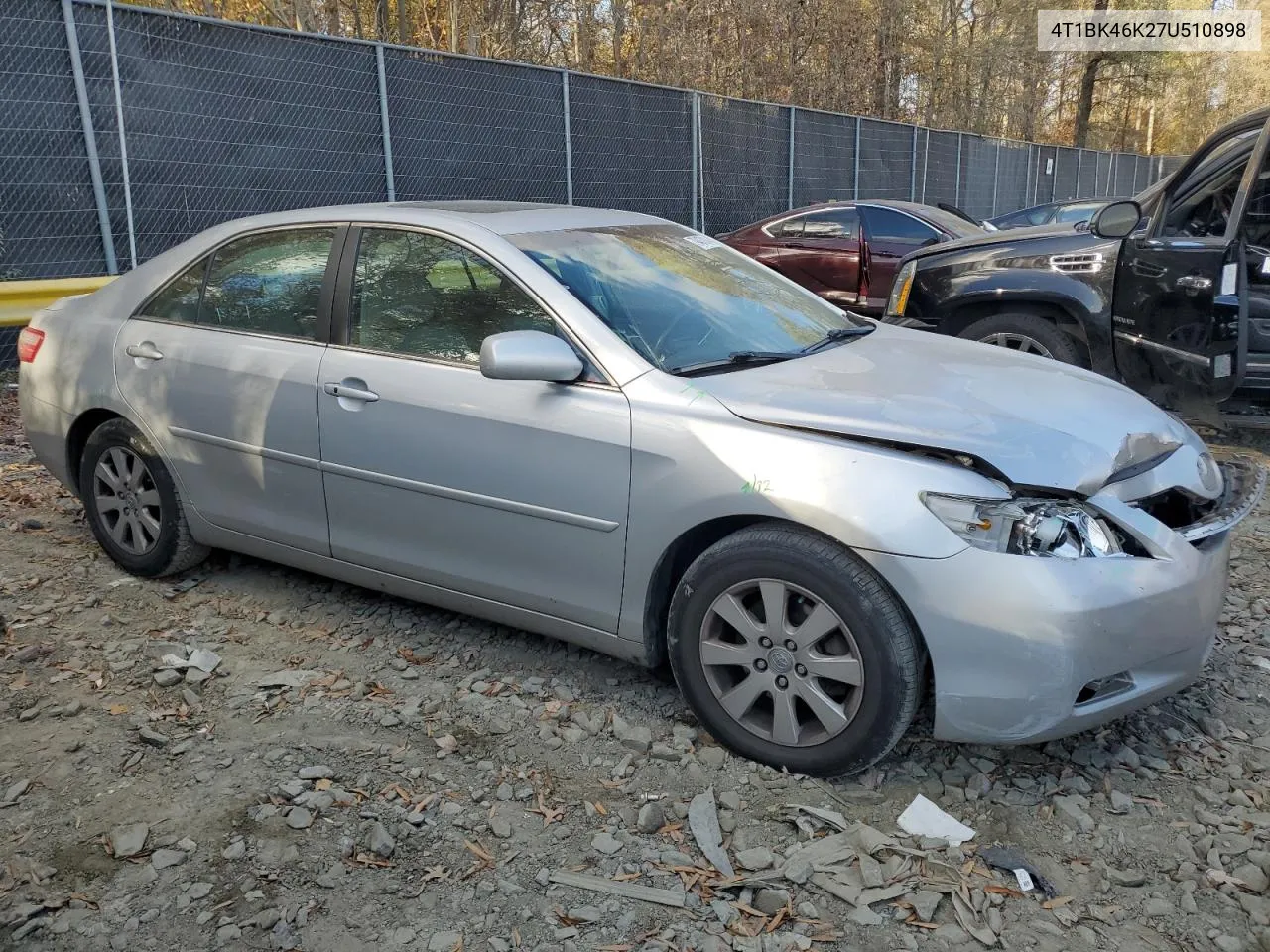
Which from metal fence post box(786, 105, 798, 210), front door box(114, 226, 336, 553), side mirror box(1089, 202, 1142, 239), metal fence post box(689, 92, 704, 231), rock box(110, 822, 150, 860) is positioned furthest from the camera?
metal fence post box(786, 105, 798, 210)

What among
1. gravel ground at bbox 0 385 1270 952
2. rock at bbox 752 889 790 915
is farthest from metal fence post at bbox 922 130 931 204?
rock at bbox 752 889 790 915

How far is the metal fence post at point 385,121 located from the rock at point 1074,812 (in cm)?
869

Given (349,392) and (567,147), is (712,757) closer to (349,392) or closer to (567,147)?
(349,392)

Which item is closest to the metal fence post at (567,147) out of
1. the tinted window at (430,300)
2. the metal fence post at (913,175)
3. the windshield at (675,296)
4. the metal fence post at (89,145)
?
the metal fence post at (89,145)

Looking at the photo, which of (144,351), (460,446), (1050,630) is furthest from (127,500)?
(1050,630)

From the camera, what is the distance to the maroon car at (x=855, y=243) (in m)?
11.3

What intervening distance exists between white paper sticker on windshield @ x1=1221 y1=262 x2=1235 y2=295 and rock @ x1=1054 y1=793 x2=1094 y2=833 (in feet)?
11.2

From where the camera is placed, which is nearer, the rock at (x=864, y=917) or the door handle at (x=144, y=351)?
the rock at (x=864, y=917)

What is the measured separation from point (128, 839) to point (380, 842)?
673 mm

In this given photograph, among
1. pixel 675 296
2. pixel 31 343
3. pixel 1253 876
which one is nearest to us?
pixel 1253 876

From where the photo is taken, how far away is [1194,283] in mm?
5555

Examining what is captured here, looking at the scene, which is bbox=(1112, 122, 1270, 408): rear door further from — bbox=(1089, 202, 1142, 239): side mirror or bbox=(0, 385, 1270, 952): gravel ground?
bbox=(0, 385, 1270, 952): gravel ground

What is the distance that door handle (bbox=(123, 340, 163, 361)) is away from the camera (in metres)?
4.28

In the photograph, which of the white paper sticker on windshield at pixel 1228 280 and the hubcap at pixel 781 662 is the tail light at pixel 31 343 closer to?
the hubcap at pixel 781 662
